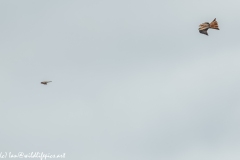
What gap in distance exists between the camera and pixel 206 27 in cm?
7438
